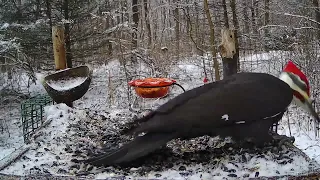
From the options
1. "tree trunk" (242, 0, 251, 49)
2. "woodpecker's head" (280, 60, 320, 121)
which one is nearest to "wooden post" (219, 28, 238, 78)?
"woodpecker's head" (280, 60, 320, 121)

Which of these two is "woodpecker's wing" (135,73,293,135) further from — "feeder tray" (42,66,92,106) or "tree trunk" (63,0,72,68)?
"tree trunk" (63,0,72,68)

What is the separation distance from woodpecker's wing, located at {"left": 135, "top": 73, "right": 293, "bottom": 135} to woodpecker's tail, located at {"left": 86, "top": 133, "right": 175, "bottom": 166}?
0.04 m

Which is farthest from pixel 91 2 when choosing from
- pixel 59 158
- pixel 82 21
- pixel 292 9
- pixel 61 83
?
pixel 59 158

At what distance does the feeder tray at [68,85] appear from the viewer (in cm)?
344

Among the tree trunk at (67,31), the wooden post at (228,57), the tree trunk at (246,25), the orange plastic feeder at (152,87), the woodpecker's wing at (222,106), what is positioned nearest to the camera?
the woodpecker's wing at (222,106)

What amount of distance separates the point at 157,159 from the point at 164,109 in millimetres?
385

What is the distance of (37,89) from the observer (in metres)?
10.0

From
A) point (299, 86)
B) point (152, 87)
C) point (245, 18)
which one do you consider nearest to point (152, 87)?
point (152, 87)

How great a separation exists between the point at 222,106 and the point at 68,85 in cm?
217

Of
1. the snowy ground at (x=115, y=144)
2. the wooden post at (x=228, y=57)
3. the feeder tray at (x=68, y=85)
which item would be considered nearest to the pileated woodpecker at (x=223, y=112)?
the snowy ground at (x=115, y=144)

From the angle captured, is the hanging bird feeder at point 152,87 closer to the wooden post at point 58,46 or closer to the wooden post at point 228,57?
the wooden post at point 228,57

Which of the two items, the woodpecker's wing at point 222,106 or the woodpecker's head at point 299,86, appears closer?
the woodpecker's wing at point 222,106

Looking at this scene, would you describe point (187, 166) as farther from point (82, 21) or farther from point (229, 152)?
point (82, 21)

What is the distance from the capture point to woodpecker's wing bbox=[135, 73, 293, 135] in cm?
186
